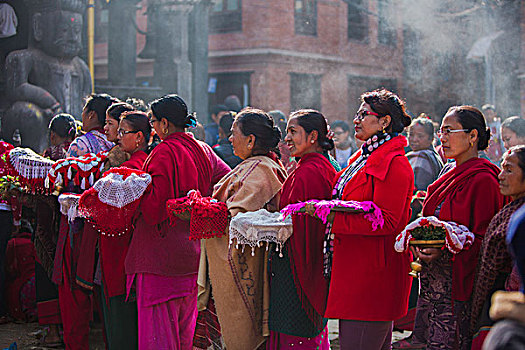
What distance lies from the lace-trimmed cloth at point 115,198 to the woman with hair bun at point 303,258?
942 mm

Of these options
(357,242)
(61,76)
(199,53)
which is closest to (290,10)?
(199,53)

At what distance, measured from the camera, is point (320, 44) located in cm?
2145

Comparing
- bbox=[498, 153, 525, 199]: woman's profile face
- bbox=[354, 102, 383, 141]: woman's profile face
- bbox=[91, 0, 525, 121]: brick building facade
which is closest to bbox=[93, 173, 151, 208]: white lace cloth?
bbox=[354, 102, 383, 141]: woman's profile face

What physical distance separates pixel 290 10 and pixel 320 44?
165 centimetres

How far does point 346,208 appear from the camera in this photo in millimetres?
3576

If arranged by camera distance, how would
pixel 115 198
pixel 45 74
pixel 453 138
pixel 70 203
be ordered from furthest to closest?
pixel 45 74 → pixel 70 203 → pixel 115 198 → pixel 453 138

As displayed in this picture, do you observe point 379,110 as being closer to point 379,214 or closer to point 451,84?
point 379,214

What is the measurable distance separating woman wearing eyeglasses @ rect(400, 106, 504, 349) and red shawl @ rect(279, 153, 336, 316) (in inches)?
24.6

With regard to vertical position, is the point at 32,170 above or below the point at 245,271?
above

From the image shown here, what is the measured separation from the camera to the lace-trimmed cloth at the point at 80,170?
4953mm

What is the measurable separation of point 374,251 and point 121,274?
6.40 ft

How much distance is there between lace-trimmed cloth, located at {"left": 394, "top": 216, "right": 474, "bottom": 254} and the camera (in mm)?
3391

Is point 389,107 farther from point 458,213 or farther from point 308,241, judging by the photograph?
point 308,241

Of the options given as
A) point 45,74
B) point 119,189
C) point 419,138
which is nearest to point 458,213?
point 119,189
